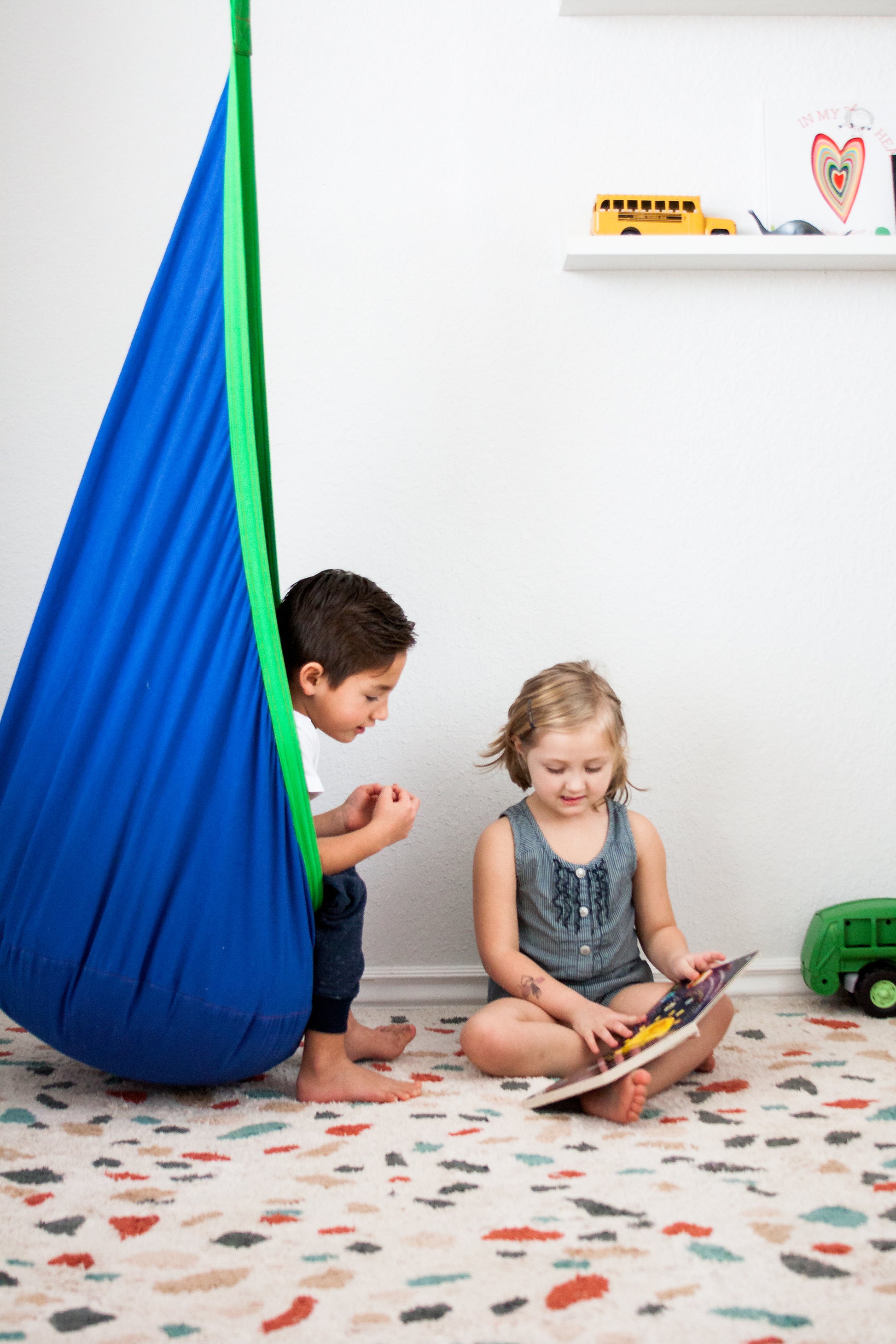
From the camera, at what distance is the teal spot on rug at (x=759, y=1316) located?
64 cm

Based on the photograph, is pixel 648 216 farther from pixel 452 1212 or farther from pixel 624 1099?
pixel 452 1212

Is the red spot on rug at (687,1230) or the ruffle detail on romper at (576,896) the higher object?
the ruffle detail on romper at (576,896)

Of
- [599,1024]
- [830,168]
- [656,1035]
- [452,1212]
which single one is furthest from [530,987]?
[830,168]

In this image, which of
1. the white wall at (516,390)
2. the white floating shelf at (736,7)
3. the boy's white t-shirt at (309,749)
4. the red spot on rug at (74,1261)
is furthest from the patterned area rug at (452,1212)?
the white floating shelf at (736,7)

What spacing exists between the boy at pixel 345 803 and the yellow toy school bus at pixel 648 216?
649 millimetres

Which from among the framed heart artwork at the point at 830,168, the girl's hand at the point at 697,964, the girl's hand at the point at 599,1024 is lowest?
the girl's hand at the point at 599,1024

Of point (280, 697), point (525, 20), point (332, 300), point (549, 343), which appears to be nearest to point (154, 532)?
point (280, 697)

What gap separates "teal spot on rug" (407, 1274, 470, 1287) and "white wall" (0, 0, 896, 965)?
31.6 inches

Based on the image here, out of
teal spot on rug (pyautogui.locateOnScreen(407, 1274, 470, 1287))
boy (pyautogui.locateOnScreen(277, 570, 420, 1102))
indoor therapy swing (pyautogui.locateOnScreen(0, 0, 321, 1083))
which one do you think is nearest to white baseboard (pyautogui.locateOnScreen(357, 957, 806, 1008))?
boy (pyautogui.locateOnScreen(277, 570, 420, 1102))

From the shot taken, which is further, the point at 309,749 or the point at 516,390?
the point at 516,390

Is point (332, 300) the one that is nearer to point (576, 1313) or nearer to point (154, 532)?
point (154, 532)

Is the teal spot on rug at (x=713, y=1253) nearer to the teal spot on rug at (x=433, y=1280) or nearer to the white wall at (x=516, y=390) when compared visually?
the teal spot on rug at (x=433, y=1280)

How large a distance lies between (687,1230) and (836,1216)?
0.12 meters

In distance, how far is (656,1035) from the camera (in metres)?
1.06
